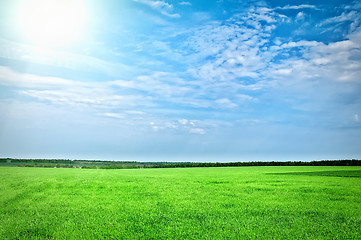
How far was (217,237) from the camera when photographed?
16.7 ft

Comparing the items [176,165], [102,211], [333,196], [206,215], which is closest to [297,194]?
[333,196]

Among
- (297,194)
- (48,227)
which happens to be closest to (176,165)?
(297,194)

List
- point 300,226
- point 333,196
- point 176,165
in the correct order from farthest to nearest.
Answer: point 176,165 → point 333,196 → point 300,226

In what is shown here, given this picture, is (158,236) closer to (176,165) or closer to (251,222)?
(251,222)

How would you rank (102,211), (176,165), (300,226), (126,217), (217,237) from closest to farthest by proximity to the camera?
(217,237)
(300,226)
(126,217)
(102,211)
(176,165)

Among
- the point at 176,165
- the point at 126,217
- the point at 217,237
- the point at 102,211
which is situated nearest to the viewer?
the point at 217,237

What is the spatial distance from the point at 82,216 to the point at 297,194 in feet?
25.3

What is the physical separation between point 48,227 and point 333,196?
9.29 metres

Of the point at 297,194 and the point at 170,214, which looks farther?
the point at 297,194

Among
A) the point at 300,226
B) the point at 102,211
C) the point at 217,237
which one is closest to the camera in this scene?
the point at 217,237

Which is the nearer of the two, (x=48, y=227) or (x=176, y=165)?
(x=48, y=227)

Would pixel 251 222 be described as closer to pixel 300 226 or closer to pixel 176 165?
pixel 300 226

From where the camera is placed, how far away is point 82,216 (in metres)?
6.62

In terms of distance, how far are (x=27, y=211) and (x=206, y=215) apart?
17.7 ft
